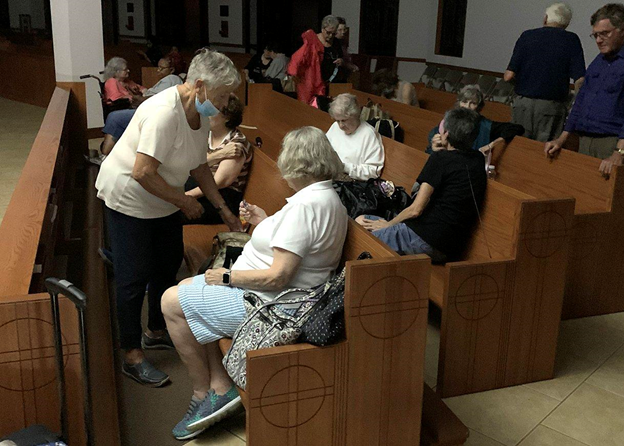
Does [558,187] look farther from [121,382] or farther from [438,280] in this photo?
[121,382]

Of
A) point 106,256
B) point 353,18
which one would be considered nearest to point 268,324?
point 106,256

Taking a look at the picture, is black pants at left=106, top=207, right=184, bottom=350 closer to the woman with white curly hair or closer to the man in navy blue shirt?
the man in navy blue shirt

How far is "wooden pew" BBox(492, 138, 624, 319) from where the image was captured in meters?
3.93

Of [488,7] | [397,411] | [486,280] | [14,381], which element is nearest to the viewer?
[14,381]

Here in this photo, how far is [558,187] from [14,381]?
312 centimetres

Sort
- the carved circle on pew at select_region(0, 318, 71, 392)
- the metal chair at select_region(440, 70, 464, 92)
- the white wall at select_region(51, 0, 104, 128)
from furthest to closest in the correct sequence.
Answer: the metal chair at select_region(440, 70, 464, 92)
the white wall at select_region(51, 0, 104, 128)
the carved circle on pew at select_region(0, 318, 71, 392)

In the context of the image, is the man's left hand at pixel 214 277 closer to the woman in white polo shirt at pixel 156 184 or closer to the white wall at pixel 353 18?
the woman in white polo shirt at pixel 156 184

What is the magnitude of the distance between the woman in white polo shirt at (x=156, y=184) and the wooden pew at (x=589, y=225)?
1.89 metres

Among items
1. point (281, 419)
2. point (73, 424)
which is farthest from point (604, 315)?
point (73, 424)

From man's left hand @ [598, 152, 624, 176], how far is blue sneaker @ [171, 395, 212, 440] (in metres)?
2.43

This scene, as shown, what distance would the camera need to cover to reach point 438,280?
3.53m

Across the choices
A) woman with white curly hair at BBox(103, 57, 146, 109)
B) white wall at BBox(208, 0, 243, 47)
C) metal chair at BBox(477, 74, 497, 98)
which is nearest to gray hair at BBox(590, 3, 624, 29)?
woman with white curly hair at BBox(103, 57, 146, 109)

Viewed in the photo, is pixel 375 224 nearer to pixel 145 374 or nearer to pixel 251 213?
pixel 251 213

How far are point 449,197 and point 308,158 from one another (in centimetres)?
108
